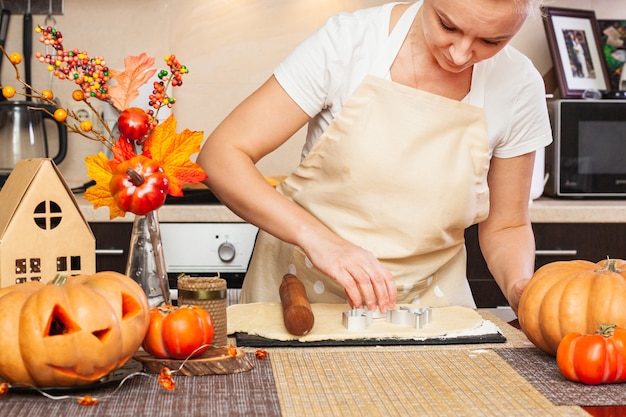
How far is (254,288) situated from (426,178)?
15.9 inches

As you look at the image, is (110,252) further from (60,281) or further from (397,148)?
(60,281)

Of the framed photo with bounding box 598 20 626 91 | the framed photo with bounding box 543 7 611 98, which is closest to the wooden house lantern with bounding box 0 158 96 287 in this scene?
the framed photo with bounding box 543 7 611 98

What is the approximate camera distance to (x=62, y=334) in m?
0.87

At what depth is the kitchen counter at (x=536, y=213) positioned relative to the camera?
7.43 feet

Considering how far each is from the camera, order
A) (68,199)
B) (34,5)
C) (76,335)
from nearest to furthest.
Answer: (76,335) → (68,199) → (34,5)

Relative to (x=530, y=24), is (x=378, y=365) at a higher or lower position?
lower

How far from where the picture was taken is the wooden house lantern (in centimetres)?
104

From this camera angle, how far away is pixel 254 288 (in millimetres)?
1578

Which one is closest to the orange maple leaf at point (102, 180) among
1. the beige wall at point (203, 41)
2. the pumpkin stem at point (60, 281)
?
the pumpkin stem at point (60, 281)

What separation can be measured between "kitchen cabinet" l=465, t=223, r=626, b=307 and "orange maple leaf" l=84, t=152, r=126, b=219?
1530 millimetres

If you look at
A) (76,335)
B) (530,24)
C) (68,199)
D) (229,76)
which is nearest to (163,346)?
(76,335)

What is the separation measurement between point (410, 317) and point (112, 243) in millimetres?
→ 1286

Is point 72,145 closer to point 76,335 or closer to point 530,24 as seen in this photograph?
point 530,24

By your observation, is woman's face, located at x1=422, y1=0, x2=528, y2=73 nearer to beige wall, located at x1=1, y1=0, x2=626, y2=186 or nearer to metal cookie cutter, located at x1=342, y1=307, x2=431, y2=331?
metal cookie cutter, located at x1=342, y1=307, x2=431, y2=331
